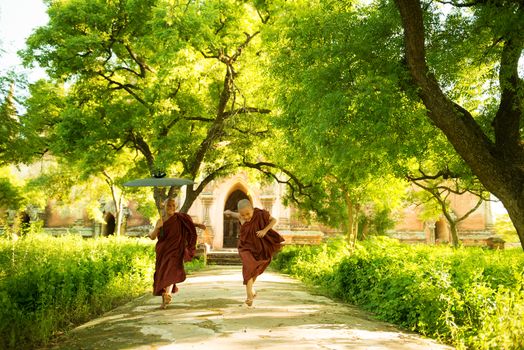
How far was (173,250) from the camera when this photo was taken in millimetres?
A: 8039

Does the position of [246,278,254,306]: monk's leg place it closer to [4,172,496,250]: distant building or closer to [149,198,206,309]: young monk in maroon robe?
[149,198,206,309]: young monk in maroon robe

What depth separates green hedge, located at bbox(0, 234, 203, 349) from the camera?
16.7 ft

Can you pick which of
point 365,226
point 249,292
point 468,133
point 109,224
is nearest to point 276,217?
point 365,226

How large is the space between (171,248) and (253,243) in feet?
4.74

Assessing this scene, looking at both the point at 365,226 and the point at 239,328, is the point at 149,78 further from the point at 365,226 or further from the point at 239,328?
the point at 365,226

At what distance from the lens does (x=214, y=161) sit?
19.1 m

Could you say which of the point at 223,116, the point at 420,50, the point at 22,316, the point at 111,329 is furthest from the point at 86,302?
the point at 223,116

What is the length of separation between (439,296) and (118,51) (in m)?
14.3

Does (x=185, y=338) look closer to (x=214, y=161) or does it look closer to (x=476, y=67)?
(x=476, y=67)

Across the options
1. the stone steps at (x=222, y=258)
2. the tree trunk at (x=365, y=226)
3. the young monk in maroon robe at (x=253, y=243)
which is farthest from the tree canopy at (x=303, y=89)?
the stone steps at (x=222, y=258)

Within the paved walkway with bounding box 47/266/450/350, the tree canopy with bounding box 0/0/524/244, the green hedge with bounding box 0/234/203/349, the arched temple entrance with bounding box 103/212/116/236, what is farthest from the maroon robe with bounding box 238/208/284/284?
the arched temple entrance with bounding box 103/212/116/236

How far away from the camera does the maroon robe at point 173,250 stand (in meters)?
7.86

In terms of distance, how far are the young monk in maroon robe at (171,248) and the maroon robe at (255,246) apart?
29.7 inches

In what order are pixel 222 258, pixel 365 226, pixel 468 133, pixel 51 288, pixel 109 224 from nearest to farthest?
pixel 51 288, pixel 468 133, pixel 365 226, pixel 222 258, pixel 109 224
